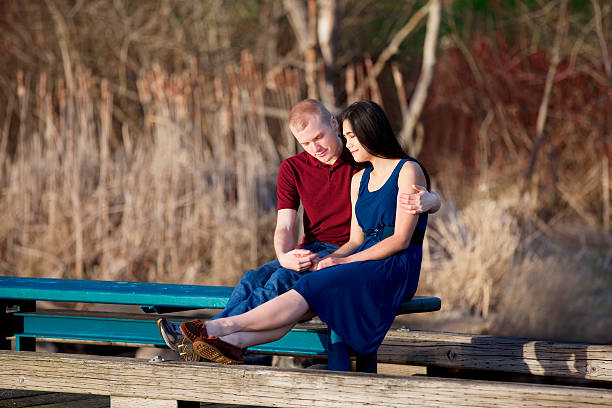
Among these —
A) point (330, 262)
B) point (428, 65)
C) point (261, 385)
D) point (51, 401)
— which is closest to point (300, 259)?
point (330, 262)

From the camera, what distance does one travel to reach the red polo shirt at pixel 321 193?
12.6ft

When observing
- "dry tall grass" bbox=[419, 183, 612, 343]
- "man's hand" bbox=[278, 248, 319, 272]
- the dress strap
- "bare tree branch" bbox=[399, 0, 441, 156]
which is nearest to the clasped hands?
"man's hand" bbox=[278, 248, 319, 272]

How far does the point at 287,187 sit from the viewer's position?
3889 millimetres

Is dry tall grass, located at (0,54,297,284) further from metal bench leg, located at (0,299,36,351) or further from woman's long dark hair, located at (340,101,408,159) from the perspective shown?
woman's long dark hair, located at (340,101,408,159)

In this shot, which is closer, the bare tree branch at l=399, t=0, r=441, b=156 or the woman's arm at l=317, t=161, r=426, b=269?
the woman's arm at l=317, t=161, r=426, b=269

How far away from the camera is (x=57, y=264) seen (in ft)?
23.3

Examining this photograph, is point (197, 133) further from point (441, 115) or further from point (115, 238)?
point (441, 115)

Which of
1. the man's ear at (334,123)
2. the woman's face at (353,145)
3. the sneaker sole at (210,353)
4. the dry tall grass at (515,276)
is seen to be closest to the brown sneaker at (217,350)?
the sneaker sole at (210,353)

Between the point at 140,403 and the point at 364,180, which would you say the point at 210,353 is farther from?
the point at 364,180

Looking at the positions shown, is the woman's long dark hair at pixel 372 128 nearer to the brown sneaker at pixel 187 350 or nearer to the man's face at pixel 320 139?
the man's face at pixel 320 139

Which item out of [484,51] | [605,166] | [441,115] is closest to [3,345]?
[605,166]

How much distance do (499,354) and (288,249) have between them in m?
1.09

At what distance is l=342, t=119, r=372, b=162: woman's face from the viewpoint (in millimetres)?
3578

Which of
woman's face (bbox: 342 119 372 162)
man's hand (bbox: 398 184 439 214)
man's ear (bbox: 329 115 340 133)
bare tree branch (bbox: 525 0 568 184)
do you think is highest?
bare tree branch (bbox: 525 0 568 184)
